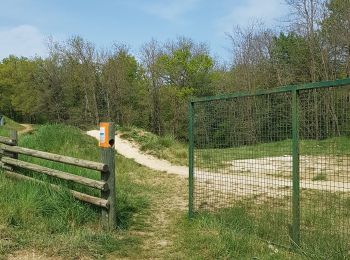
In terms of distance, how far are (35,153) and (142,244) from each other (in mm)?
2936

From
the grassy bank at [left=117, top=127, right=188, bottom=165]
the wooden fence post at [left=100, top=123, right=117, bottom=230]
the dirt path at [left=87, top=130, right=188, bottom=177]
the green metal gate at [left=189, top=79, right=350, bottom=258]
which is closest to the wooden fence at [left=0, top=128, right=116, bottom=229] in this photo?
the wooden fence post at [left=100, top=123, right=117, bottom=230]

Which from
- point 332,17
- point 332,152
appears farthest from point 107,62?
point 332,152

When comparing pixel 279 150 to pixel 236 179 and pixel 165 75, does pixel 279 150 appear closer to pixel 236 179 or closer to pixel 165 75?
pixel 236 179

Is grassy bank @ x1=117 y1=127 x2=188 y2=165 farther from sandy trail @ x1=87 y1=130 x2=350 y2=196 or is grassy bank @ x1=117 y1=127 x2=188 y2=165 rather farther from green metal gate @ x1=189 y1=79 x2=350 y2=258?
green metal gate @ x1=189 y1=79 x2=350 y2=258

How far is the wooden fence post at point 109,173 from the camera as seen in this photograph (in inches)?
240

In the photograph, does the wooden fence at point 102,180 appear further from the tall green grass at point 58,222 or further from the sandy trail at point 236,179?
the sandy trail at point 236,179

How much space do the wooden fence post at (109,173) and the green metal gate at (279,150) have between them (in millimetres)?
1262

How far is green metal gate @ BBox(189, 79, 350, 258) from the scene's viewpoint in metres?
4.72

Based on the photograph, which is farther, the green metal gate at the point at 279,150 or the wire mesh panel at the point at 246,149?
the wire mesh panel at the point at 246,149

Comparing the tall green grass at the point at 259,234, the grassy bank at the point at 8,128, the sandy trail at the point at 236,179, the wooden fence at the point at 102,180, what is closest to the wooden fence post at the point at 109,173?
the wooden fence at the point at 102,180

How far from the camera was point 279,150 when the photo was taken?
5.48 metres

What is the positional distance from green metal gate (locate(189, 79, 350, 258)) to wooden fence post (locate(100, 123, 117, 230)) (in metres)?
1.26

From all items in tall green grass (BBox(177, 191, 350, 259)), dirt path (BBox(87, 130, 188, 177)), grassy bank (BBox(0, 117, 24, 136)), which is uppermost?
grassy bank (BBox(0, 117, 24, 136))

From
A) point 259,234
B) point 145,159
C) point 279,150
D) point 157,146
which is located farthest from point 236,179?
point 157,146
